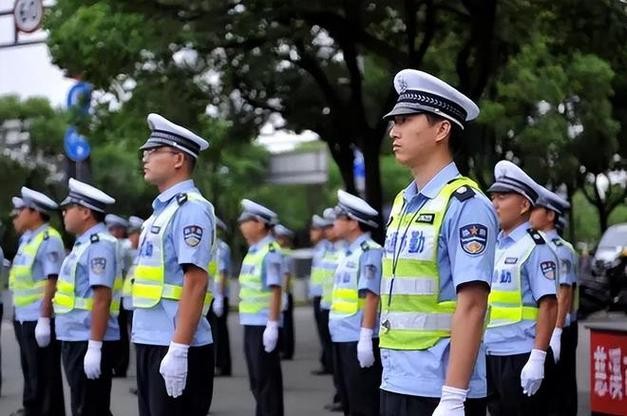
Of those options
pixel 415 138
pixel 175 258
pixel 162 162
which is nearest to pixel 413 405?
pixel 415 138

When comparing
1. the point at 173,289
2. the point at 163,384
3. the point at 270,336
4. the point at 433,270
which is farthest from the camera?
the point at 270,336

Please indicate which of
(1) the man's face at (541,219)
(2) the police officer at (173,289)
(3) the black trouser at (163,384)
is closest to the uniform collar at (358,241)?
(1) the man's face at (541,219)

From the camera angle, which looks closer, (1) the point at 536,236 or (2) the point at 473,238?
(2) the point at 473,238

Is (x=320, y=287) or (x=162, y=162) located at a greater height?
(x=162, y=162)

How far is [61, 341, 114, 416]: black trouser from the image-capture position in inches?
314

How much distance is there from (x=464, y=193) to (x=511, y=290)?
291 cm

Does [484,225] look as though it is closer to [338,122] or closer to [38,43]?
[338,122]

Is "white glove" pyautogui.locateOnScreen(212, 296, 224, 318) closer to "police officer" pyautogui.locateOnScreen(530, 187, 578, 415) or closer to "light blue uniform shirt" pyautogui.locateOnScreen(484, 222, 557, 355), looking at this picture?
"police officer" pyautogui.locateOnScreen(530, 187, 578, 415)

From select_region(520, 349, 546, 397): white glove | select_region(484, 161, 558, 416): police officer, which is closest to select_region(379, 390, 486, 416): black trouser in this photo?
select_region(520, 349, 546, 397): white glove

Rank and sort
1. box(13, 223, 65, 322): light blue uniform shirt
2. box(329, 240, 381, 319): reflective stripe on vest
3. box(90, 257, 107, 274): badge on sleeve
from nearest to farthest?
box(90, 257, 107, 274): badge on sleeve
box(329, 240, 381, 319): reflective stripe on vest
box(13, 223, 65, 322): light blue uniform shirt

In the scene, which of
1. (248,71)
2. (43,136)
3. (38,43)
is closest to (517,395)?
(248,71)

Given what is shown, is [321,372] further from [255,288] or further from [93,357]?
[93,357]

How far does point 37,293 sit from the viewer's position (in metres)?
9.95

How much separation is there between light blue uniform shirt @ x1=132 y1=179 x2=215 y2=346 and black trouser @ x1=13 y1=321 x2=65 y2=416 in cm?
401
